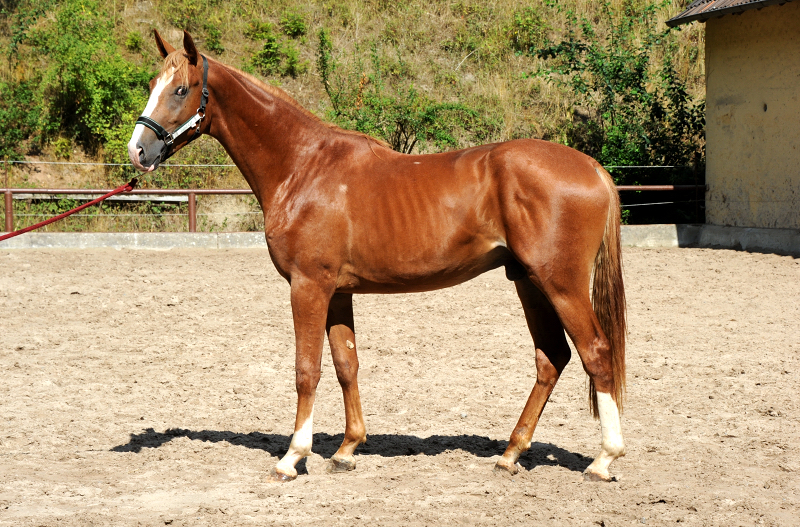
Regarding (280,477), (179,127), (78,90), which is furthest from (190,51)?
(78,90)

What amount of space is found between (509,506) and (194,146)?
45.9 ft

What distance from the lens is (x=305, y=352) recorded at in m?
3.88

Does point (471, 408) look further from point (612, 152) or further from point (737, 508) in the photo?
point (612, 152)

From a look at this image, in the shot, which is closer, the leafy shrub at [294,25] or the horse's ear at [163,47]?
the horse's ear at [163,47]

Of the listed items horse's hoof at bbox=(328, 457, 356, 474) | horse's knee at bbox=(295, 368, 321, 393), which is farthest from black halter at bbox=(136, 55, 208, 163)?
horse's hoof at bbox=(328, 457, 356, 474)

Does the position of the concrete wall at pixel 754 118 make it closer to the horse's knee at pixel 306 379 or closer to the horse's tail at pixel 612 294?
the horse's tail at pixel 612 294

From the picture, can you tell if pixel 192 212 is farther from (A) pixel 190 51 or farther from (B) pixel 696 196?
(A) pixel 190 51

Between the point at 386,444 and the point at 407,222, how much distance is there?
4.82ft

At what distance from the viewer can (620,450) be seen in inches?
146

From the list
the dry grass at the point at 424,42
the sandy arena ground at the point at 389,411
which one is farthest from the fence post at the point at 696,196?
the sandy arena ground at the point at 389,411

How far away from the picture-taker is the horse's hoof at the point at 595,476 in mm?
3689

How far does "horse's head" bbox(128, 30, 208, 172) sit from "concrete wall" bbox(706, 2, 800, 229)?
1030 centimetres

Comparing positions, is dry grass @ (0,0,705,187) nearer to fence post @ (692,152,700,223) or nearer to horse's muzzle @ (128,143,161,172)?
fence post @ (692,152,700,223)

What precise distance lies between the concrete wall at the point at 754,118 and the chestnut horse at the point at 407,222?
9.13 meters
